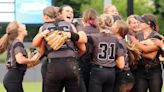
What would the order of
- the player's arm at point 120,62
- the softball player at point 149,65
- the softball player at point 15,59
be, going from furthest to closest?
1. the softball player at point 149,65
2. the player's arm at point 120,62
3. the softball player at point 15,59

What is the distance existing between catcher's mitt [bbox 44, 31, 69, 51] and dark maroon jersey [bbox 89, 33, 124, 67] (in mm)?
675

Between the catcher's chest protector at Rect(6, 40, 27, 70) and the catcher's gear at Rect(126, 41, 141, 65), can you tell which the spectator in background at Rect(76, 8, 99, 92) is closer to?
the catcher's gear at Rect(126, 41, 141, 65)

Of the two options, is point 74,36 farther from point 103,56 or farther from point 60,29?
point 103,56

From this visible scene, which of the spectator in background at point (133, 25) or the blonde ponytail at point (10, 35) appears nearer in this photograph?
the blonde ponytail at point (10, 35)

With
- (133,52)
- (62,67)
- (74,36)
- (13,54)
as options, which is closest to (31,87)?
(13,54)

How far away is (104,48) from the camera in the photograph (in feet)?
26.5

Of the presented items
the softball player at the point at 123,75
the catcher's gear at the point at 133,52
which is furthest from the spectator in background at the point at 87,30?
the catcher's gear at the point at 133,52

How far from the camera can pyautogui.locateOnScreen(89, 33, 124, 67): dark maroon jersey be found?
8.07m

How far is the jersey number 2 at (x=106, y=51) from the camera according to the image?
26.5 ft

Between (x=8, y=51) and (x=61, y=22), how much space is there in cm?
105

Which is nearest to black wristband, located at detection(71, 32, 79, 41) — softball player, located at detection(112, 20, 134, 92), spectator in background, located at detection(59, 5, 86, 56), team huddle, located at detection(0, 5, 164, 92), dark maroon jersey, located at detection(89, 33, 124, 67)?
team huddle, located at detection(0, 5, 164, 92)

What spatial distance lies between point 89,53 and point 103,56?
0.21 m

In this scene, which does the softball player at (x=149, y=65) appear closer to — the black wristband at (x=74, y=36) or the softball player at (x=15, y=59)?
the black wristband at (x=74, y=36)

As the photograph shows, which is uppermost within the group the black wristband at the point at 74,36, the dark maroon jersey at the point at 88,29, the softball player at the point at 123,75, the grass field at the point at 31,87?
the dark maroon jersey at the point at 88,29
